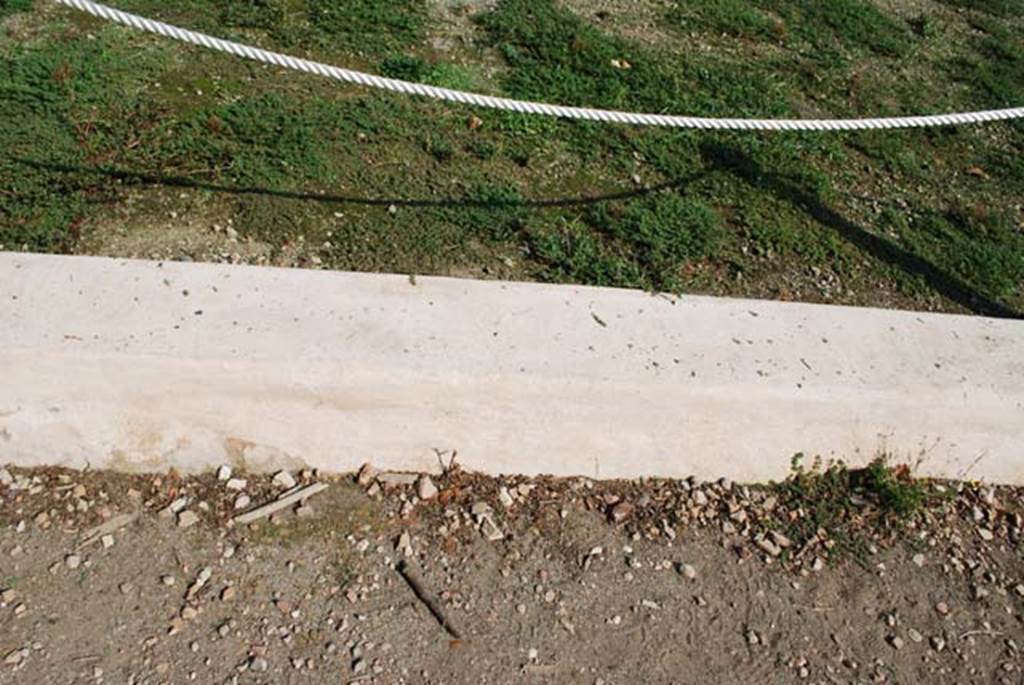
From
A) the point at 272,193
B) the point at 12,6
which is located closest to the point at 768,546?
the point at 272,193

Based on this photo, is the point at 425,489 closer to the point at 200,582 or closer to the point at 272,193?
the point at 200,582

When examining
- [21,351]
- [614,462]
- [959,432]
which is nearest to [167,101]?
[21,351]

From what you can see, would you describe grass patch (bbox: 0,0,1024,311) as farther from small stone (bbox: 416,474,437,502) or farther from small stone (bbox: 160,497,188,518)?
small stone (bbox: 160,497,188,518)

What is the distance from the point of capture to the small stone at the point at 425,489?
2.85m

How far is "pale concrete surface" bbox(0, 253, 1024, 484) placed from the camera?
8.85ft

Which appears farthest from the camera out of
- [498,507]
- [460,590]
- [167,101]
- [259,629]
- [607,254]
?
[167,101]

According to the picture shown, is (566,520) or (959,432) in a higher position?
(959,432)

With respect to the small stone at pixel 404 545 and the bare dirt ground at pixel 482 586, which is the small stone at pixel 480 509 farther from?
the small stone at pixel 404 545

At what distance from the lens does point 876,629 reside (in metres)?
2.69

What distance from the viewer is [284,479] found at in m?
2.84

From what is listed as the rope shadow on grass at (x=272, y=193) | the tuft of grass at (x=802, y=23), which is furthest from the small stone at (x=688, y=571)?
the tuft of grass at (x=802, y=23)

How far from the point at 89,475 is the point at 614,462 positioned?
1.54 metres

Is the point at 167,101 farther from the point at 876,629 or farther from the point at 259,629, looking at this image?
the point at 876,629

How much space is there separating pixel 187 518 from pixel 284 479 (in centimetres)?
29
